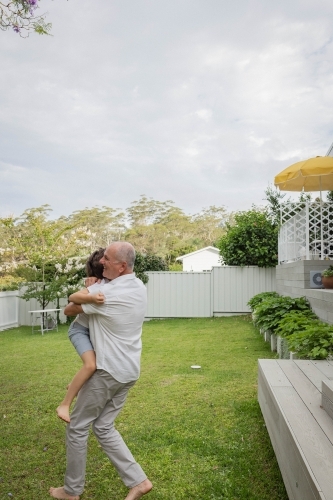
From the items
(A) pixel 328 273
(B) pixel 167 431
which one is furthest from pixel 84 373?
(A) pixel 328 273

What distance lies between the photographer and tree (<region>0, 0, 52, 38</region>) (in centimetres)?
434

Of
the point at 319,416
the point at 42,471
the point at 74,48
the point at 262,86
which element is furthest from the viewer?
the point at 262,86

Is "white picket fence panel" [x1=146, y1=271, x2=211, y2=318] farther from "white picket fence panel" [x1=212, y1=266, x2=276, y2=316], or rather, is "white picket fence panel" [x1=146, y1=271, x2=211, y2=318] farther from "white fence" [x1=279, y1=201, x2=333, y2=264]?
"white fence" [x1=279, y1=201, x2=333, y2=264]

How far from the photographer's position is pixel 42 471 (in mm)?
3170

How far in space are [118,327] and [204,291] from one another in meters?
11.2

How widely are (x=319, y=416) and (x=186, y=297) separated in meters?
10.8

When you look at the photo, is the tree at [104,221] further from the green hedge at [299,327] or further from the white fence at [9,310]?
the green hedge at [299,327]

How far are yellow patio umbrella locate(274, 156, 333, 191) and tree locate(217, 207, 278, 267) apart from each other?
2623 millimetres

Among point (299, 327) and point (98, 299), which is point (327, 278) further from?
point (98, 299)

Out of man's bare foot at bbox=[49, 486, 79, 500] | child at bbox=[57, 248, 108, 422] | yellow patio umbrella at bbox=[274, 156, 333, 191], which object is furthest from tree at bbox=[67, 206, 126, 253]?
man's bare foot at bbox=[49, 486, 79, 500]

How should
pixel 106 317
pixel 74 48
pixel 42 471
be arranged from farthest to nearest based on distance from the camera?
pixel 74 48, pixel 42 471, pixel 106 317

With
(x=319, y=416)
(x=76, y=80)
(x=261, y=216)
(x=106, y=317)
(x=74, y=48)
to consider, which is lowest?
(x=319, y=416)

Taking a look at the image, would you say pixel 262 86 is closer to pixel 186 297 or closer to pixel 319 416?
pixel 186 297

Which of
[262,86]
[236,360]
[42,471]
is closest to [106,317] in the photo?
[42,471]
